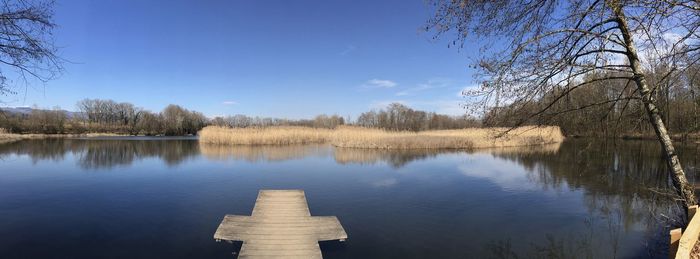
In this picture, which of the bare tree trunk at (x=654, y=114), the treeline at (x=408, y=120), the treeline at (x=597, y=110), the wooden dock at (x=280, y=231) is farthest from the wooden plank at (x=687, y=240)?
the treeline at (x=408, y=120)

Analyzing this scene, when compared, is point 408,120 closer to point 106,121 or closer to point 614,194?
point 614,194

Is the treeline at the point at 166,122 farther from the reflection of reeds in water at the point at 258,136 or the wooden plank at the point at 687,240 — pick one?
the wooden plank at the point at 687,240

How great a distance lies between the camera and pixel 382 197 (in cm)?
1091

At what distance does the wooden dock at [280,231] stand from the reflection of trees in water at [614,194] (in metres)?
3.06

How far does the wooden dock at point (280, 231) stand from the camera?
6.02m

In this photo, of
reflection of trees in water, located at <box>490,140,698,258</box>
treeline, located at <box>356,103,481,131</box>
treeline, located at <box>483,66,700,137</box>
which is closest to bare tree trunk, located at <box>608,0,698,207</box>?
treeline, located at <box>483,66,700,137</box>

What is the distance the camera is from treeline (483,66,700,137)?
17.0ft

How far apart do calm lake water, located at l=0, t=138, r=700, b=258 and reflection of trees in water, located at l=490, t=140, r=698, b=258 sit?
0.04 meters

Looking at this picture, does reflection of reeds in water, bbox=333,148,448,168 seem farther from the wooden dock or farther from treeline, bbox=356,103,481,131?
treeline, bbox=356,103,481,131

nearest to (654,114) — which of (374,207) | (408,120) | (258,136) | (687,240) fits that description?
(687,240)

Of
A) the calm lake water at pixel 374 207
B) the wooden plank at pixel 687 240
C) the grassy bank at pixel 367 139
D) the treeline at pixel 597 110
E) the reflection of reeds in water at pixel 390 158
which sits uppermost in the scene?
the treeline at pixel 597 110

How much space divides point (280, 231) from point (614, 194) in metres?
9.78

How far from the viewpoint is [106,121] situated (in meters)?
77.6

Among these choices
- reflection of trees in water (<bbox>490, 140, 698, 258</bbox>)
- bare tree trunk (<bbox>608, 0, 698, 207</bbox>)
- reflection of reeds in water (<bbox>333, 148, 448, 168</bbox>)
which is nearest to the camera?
bare tree trunk (<bbox>608, 0, 698, 207</bbox>)
